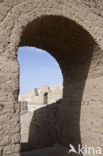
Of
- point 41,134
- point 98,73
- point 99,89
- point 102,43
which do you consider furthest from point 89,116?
point 41,134

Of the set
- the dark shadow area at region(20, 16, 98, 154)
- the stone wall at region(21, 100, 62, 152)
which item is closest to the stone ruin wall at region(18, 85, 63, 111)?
the stone wall at region(21, 100, 62, 152)

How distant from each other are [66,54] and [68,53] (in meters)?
0.10

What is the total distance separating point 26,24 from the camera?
127 inches

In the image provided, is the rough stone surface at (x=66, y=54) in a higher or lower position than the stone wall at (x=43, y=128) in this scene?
higher

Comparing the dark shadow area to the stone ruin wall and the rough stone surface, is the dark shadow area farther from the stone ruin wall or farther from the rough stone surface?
the stone ruin wall

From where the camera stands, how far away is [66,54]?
5.36 m

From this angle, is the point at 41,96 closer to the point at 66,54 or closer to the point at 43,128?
the point at 43,128

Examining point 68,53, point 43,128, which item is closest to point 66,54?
point 68,53

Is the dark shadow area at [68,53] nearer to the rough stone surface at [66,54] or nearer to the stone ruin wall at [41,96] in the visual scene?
the rough stone surface at [66,54]

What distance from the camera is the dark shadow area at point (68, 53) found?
163 inches

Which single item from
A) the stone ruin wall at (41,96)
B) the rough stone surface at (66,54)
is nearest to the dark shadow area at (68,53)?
the rough stone surface at (66,54)

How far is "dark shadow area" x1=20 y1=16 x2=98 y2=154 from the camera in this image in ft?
13.6

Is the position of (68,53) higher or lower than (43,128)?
higher

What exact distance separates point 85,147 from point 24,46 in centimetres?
330
